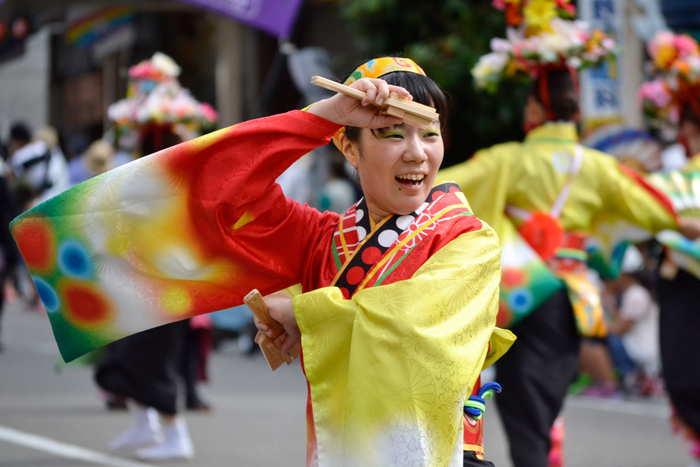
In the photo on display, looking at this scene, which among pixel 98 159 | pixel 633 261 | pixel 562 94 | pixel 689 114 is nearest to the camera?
pixel 562 94

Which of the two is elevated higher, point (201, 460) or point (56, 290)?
Answer: point (56, 290)

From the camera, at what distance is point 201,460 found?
216 inches

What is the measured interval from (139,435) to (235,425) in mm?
886

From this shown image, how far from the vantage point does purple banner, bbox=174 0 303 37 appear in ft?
26.9

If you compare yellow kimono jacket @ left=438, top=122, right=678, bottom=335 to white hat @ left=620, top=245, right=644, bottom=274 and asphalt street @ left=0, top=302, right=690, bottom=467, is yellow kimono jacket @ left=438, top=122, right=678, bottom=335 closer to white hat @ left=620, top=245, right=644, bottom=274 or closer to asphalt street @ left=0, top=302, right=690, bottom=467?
asphalt street @ left=0, top=302, right=690, bottom=467

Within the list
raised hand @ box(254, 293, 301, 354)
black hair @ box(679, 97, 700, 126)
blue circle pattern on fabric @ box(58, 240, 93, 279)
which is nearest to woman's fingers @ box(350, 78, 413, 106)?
raised hand @ box(254, 293, 301, 354)

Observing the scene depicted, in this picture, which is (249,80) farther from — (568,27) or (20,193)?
(568,27)

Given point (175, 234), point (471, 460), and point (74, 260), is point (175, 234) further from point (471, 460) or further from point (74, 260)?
point (471, 460)

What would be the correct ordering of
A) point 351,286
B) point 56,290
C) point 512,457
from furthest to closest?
point 512,457
point 56,290
point 351,286

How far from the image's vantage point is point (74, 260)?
261 cm

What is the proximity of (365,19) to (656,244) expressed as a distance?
5.79m

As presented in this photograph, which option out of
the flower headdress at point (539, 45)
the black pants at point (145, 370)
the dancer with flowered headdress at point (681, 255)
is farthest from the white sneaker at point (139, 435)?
the dancer with flowered headdress at point (681, 255)

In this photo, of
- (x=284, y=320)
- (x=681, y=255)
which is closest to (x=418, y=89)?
(x=284, y=320)

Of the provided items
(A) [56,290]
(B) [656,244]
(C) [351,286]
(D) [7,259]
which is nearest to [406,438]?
(C) [351,286]
